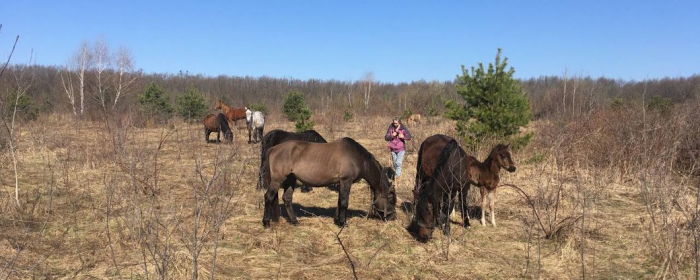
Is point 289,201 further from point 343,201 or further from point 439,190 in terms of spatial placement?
point 439,190

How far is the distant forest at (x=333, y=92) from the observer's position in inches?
779

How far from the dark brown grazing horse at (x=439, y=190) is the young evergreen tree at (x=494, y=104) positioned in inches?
127

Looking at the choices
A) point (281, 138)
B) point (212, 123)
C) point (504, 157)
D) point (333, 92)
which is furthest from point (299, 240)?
point (333, 92)

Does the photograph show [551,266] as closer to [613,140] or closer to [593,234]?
[593,234]

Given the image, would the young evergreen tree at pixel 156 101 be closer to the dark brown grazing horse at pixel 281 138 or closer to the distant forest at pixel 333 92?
the distant forest at pixel 333 92

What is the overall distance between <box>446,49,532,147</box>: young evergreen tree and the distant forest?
1964 millimetres

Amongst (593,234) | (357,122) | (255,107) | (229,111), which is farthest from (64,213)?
(357,122)

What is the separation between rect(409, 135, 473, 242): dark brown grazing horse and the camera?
5971 mm

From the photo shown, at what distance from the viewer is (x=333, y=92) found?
70375 millimetres

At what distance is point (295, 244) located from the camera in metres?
6.05

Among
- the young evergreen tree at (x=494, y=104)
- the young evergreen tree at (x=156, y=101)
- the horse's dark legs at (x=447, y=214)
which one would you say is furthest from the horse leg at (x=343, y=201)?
the young evergreen tree at (x=156, y=101)

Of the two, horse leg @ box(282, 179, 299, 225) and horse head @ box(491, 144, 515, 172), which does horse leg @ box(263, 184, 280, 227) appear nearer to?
horse leg @ box(282, 179, 299, 225)

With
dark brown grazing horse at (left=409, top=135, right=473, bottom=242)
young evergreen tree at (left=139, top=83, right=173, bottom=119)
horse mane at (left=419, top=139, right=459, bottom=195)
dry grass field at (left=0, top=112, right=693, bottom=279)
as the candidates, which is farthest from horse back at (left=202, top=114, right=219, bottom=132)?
horse mane at (left=419, top=139, right=459, bottom=195)

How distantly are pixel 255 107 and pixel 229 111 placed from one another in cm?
432
